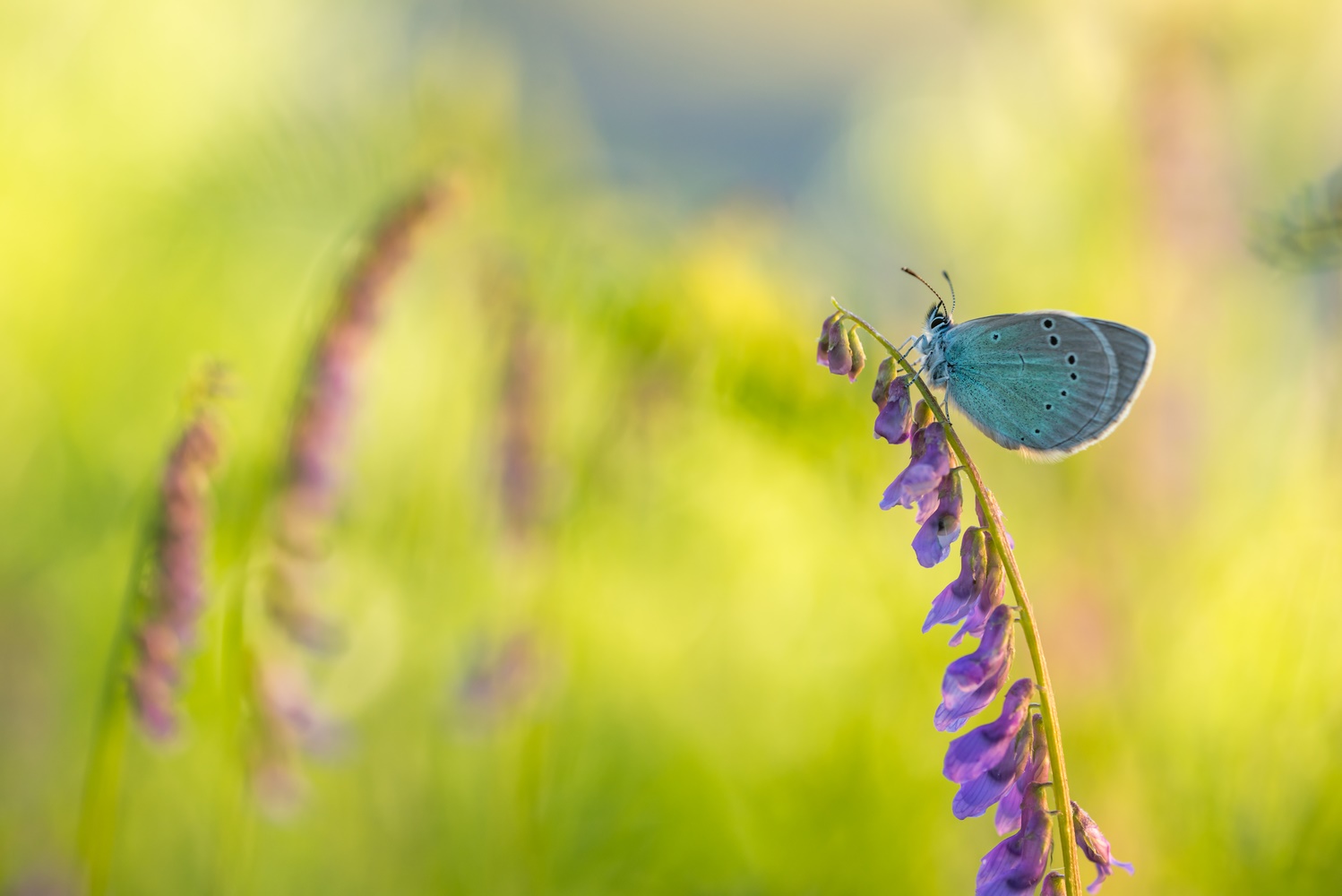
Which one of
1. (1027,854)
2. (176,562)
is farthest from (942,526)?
(176,562)

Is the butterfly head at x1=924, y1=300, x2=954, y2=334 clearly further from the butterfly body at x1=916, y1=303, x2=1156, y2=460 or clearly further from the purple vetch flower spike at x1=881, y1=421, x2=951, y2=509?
the purple vetch flower spike at x1=881, y1=421, x2=951, y2=509

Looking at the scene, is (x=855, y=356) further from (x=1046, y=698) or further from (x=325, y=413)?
(x=325, y=413)

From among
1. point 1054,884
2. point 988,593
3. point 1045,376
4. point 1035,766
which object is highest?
point 1045,376

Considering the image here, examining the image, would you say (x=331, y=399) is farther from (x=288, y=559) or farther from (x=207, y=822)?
(x=207, y=822)

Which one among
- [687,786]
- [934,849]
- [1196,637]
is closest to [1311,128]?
[1196,637]

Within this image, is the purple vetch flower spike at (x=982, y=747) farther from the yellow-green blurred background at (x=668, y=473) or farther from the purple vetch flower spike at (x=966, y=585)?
the yellow-green blurred background at (x=668, y=473)

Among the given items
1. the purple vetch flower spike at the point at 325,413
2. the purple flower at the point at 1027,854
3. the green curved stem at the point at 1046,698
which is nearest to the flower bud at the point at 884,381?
the green curved stem at the point at 1046,698

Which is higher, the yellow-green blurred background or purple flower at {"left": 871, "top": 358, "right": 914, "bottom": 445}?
the yellow-green blurred background

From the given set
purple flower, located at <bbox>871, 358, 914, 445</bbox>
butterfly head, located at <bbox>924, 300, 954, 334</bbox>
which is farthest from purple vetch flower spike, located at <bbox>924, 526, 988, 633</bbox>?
butterfly head, located at <bbox>924, 300, 954, 334</bbox>
